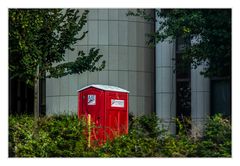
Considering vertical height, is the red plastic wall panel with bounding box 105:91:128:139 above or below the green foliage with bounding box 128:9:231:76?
below

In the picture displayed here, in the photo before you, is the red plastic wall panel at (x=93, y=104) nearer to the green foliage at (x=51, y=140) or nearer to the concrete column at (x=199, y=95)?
the green foliage at (x=51, y=140)

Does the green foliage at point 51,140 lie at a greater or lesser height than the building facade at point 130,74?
lesser

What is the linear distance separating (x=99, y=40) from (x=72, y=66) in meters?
8.31

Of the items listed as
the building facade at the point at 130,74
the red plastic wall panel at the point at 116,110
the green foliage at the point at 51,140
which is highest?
the building facade at the point at 130,74

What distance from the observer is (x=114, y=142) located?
13289 millimetres

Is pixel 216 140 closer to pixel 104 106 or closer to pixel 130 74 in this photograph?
pixel 104 106

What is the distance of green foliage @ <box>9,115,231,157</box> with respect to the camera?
1284 cm

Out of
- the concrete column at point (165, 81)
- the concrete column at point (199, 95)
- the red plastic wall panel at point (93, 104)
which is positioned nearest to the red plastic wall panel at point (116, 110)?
the red plastic wall panel at point (93, 104)

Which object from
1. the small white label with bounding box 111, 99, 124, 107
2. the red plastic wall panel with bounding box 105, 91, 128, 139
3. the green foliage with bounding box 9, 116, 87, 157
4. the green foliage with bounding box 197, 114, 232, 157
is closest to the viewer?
the green foliage with bounding box 197, 114, 232, 157

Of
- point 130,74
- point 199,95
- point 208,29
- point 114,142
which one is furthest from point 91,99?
point 130,74

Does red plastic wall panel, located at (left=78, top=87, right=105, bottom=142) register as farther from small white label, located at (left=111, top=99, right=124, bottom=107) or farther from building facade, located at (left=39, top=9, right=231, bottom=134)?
building facade, located at (left=39, top=9, right=231, bottom=134)

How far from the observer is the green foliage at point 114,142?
12.8 metres

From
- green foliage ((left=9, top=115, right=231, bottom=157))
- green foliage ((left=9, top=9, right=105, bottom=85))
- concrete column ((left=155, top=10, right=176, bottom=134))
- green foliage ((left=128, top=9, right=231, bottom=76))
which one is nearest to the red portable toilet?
green foliage ((left=9, top=9, right=105, bottom=85))
